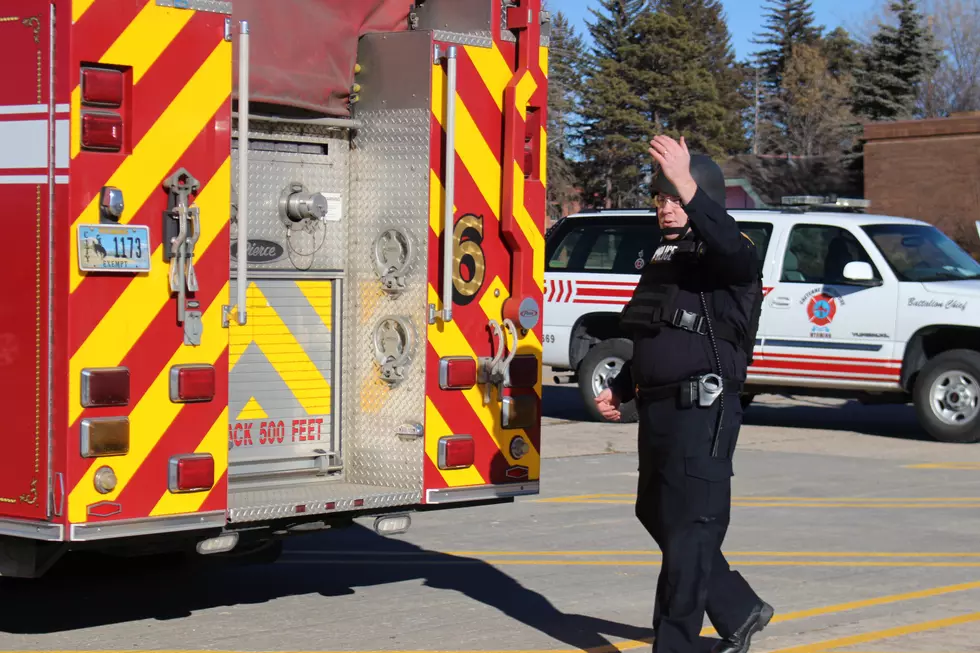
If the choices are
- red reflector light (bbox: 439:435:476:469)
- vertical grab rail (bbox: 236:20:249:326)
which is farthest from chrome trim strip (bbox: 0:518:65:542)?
red reflector light (bbox: 439:435:476:469)

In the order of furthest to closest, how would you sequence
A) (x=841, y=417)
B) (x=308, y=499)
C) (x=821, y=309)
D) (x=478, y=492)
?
1. (x=841, y=417)
2. (x=821, y=309)
3. (x=478, y=492)
4. (x=308, y=499)

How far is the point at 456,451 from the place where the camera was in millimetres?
6895

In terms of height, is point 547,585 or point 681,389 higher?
point 681,389

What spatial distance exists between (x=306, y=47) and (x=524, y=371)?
1.79m

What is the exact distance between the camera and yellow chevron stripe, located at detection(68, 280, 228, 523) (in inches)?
219

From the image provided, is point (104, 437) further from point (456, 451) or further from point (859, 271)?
point (859, 271)

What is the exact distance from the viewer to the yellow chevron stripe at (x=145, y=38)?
564 centimetres

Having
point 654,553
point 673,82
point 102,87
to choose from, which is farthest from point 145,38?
point 673,82

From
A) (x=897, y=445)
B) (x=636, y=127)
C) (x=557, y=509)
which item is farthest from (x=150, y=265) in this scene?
(x=636, y=127)

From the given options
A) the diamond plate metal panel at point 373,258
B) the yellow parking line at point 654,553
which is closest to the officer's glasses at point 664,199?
the diamond plate metal panel at point 373,258

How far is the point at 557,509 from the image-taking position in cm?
1048

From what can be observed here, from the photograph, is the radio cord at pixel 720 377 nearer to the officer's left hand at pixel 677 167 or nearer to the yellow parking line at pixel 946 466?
the officer's left hand at pixel 677 167

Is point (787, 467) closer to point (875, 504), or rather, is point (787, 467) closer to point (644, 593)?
point (875, 504)

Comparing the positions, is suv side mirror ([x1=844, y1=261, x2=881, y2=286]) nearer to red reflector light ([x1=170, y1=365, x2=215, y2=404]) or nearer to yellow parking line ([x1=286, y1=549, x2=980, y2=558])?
yellow parking line ([x1=286, y1=549, x2=980, y2=558])
